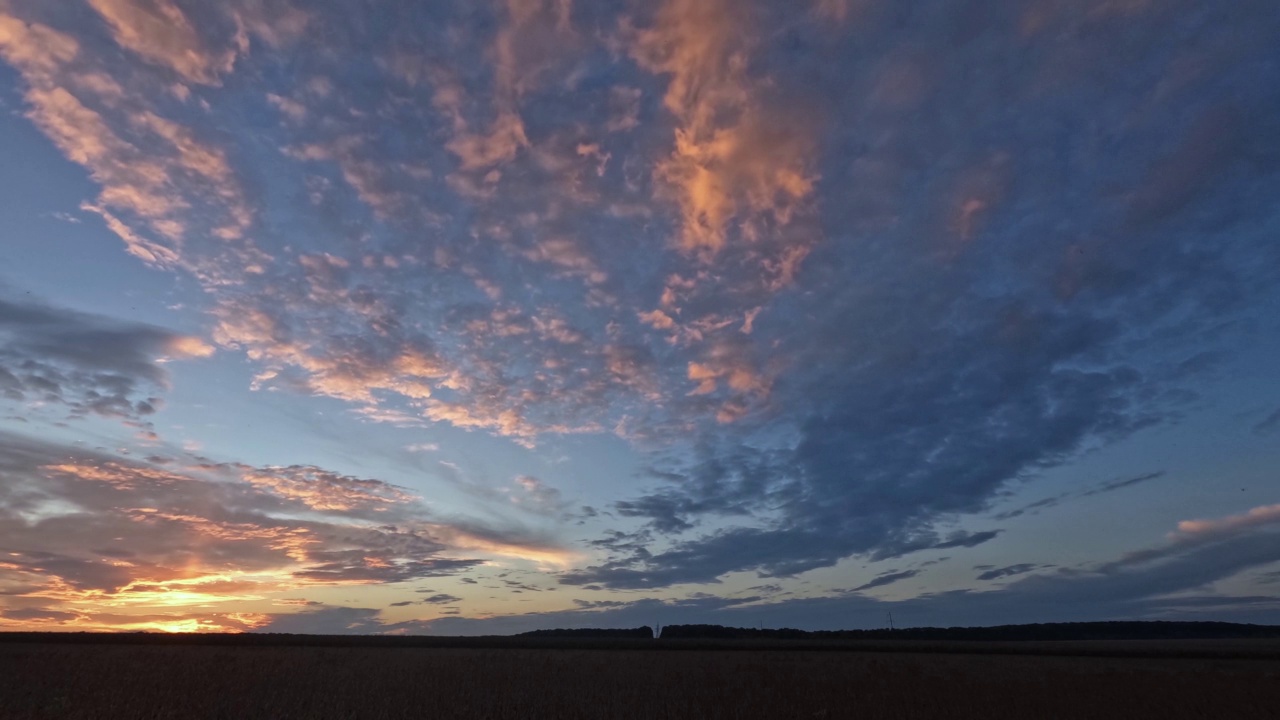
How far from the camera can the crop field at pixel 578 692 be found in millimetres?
27188

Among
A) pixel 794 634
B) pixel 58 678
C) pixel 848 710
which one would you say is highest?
pixel 794 634

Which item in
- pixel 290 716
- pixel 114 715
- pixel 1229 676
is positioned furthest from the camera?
pixel 1229 676

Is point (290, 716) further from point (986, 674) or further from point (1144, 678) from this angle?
point (1144, 678)

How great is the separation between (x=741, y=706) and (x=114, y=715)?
23.7 meters

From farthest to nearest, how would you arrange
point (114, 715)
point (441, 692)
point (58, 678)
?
point (58, 678) → point (441, 692) → point (114, 715)

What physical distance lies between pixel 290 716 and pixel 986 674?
4459 centimetres

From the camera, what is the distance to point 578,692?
3353 centimetres

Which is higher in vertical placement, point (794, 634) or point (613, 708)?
point (794, 634)

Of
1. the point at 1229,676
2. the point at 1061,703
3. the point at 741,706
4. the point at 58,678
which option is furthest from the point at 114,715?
the point at 1229,676

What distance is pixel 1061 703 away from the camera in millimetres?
33250

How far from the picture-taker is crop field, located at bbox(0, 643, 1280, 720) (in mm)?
27188

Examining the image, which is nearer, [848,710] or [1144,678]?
[848,710]

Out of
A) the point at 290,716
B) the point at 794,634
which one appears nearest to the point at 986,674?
the point at 290,716

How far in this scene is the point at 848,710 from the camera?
28.8 m
